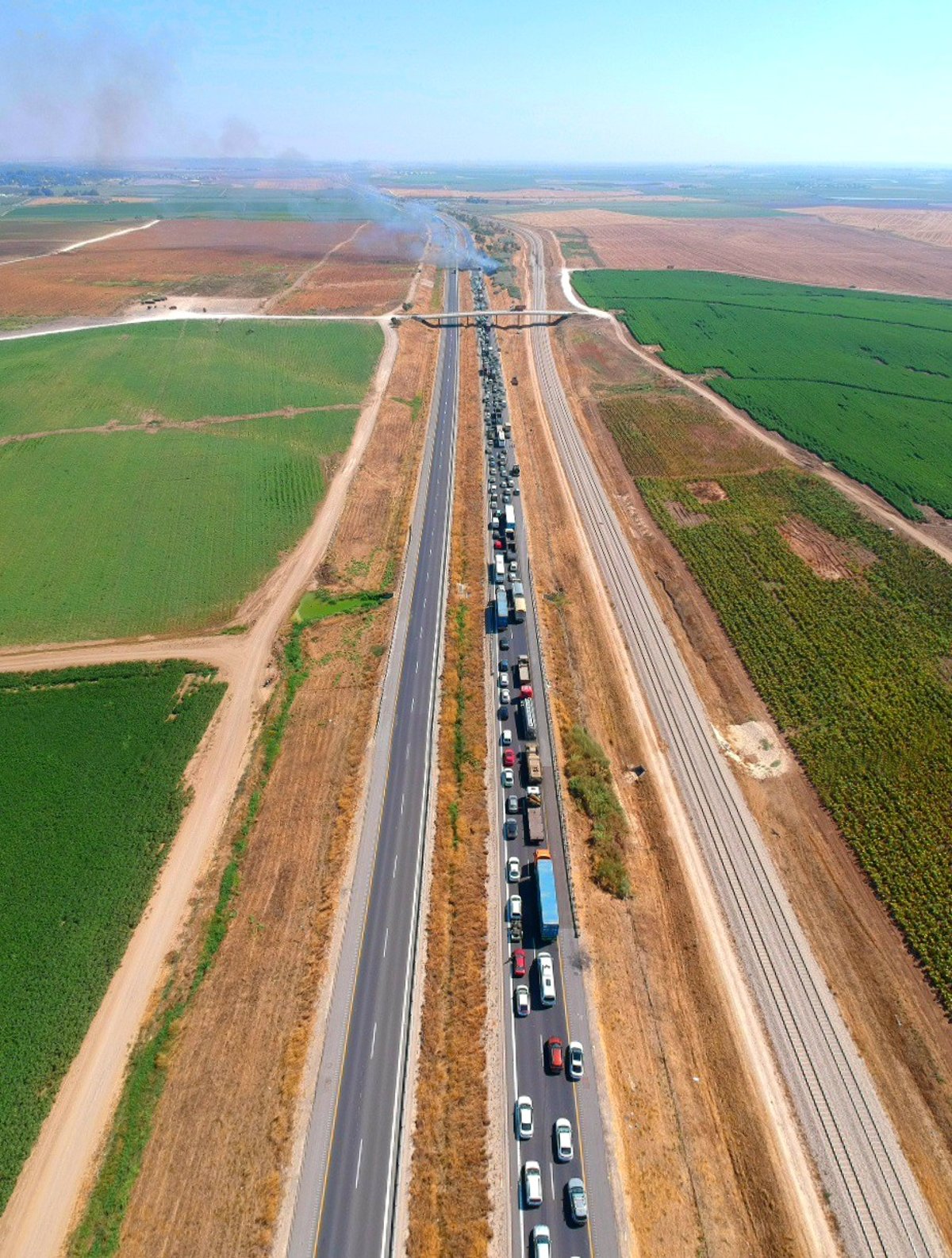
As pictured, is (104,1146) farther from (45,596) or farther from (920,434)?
(920,434)

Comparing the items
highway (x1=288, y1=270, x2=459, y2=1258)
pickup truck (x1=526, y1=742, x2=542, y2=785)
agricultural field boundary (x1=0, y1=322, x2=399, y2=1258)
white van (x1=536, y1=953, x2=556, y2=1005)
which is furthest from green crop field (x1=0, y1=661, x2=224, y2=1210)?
pickup truck (x1=526, y1=742, x2=542, y2=785)

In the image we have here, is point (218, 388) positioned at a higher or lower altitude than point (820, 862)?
higher

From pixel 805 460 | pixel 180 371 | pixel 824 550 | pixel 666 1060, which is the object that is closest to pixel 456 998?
pixel 666 1060

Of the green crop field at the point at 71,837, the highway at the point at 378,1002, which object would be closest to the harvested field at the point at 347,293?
the highway at the point at 378,1002

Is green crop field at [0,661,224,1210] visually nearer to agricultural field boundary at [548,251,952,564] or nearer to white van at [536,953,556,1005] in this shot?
white van at [536,953,556,1005]

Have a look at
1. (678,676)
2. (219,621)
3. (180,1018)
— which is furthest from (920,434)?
(180,1018)

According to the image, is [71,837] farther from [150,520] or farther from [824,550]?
[824,550]
